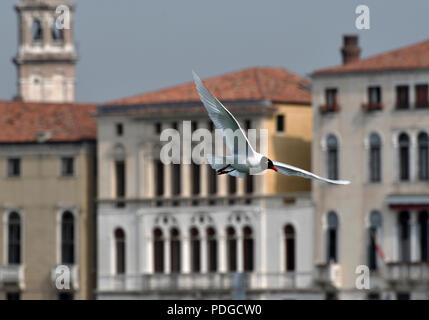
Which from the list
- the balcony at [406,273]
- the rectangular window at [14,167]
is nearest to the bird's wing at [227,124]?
the balcony at [406,273]

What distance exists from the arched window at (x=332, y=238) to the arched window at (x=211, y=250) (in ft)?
23.0

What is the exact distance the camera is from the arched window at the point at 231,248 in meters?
120

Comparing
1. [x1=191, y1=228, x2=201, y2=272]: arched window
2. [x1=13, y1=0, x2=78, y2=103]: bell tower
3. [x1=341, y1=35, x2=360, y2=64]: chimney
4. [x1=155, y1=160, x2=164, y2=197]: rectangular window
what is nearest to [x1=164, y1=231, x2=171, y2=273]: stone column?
[x1=191, y1=228, x2=201, y2=272]: arched window

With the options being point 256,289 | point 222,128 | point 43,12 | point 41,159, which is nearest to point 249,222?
point 256,289

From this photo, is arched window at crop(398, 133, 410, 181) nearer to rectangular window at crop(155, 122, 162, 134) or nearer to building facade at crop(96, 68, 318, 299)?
building facade at crop(96, 68, 318, 299)

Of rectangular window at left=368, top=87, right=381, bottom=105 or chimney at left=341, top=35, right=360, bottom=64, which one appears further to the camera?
chimney at left=341, top=35, right=360, bottom=64

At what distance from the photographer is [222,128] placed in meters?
51.9

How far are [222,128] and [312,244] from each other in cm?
6515

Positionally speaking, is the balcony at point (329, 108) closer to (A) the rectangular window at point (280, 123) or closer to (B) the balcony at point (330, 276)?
(A) the rectangular window at point (280, 123)

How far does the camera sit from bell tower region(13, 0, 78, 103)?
164 meters

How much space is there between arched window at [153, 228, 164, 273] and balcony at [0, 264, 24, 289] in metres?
6.97

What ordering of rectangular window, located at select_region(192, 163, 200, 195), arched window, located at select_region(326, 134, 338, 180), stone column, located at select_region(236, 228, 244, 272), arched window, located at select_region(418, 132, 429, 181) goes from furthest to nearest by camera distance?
rectangular window, located at select_region(192, 163, 200, 195) → stone column, located at select_region(236, 228, 244, 272) → arched window, located at select_region(326, 134, 338, 180) → arched window, located at select_region(418, 132, 429, 181)

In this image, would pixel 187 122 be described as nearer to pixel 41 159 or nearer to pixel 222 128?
pixel 41 159

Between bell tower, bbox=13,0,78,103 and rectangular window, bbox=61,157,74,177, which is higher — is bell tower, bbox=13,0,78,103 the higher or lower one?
the higher one
